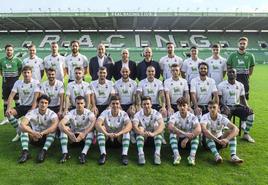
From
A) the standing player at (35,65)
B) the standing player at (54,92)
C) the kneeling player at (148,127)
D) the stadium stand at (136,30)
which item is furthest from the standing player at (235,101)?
the stadium stand at (136,30)

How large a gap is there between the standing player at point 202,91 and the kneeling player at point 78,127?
2.16 meters

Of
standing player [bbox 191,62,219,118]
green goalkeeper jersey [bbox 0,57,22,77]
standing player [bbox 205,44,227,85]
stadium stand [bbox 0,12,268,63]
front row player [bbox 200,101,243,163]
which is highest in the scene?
stadium stand [bbox 0,12,268,63]

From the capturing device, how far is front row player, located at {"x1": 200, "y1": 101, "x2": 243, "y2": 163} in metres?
5.77

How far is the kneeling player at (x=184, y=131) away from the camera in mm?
5824

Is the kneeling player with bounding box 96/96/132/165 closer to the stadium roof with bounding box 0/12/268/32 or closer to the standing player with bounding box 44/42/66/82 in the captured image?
the standing player with bounding box 44/42/66/82

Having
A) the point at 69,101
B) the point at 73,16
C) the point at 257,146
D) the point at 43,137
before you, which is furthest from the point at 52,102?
the point at 73,16

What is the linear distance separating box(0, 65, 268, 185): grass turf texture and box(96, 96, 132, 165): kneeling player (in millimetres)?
221

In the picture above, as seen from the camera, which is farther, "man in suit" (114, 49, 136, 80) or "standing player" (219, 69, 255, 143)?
"man in suit" (114, 49, 136, 80)

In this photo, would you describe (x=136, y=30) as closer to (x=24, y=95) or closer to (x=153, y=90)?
Answer: (x=153, y=90)

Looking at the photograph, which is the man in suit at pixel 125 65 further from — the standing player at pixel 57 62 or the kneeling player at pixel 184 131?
the kneeling player at pixel 184 131

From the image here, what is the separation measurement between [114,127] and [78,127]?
2.16ft

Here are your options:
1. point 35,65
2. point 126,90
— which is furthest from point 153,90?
point 35,65

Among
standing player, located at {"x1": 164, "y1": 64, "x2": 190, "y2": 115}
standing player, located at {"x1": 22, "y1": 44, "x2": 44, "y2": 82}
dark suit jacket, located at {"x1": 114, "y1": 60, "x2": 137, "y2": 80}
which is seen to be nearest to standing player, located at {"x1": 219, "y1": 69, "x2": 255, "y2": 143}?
standing player, located at {"x1": 164, "y1": 64, "x2": 190, "y2": 115}

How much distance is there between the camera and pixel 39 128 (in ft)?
20.6
